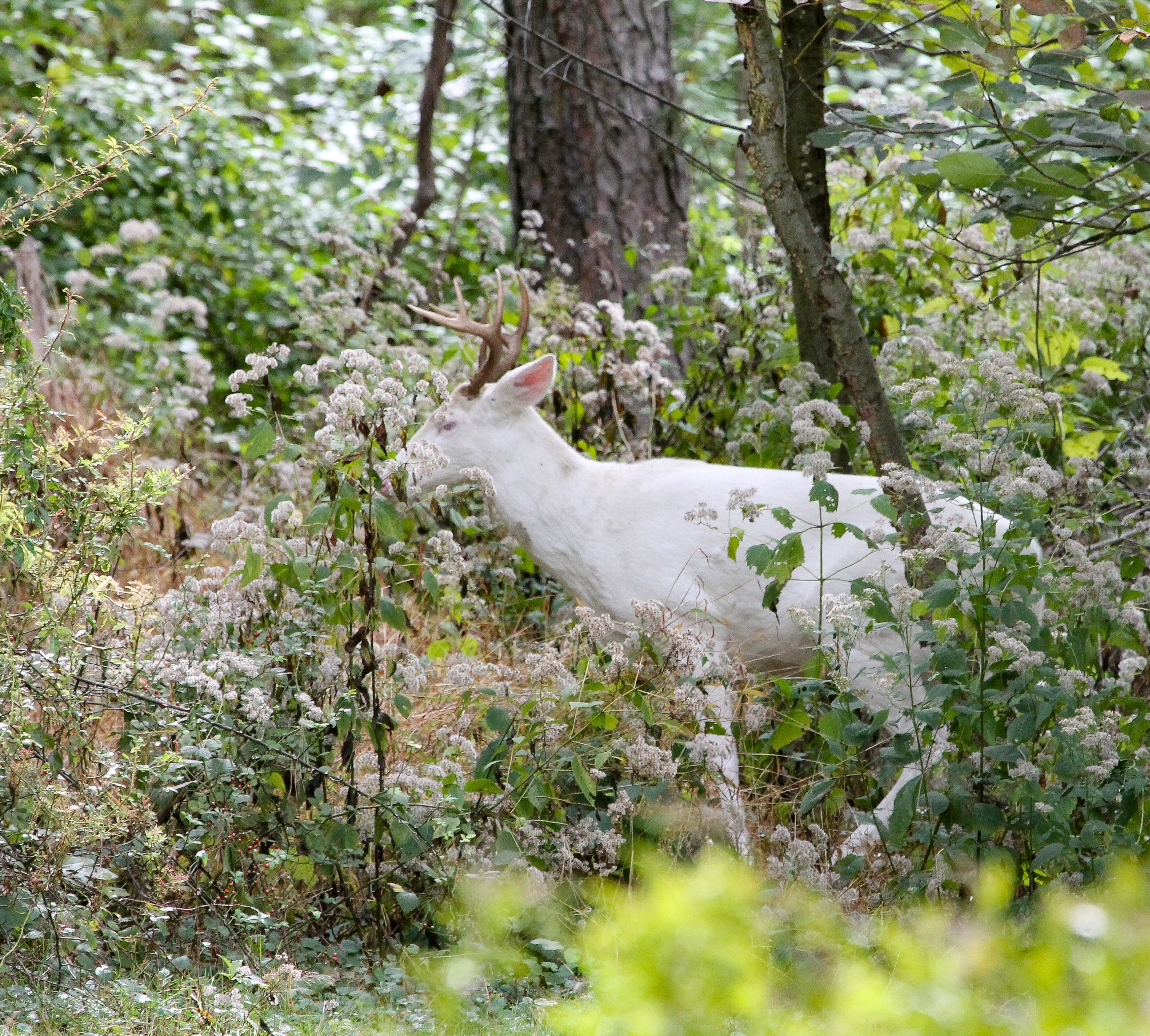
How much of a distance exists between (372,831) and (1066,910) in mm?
2725

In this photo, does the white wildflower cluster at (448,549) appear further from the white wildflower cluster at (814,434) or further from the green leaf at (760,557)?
the white wildflower cluster at (814,434)

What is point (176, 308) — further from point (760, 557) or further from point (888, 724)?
point (888, 724)

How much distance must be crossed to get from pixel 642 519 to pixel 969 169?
168cm

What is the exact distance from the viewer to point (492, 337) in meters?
4.94

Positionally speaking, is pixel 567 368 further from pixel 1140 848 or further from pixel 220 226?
pixel 220 226

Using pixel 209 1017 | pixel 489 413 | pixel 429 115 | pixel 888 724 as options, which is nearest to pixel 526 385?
pixel 489 413

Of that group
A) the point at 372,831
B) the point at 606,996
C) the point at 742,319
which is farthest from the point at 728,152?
the point at 606,996

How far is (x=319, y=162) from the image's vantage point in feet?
33.3

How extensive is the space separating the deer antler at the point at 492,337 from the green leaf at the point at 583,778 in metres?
1.85

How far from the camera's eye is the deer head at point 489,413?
496 centimetres

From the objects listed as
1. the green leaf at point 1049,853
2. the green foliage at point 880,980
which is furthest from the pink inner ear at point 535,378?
the green foliage at point 880,980

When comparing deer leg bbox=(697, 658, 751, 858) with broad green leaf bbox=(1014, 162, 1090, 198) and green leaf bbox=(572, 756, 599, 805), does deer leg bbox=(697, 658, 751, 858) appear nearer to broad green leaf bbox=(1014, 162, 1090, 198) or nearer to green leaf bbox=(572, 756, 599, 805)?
green leaf bbox=(572, 756, 599, 805)

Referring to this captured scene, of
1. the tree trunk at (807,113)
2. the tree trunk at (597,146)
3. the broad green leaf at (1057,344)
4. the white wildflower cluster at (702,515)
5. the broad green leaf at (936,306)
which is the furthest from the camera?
the tree trunk at (597,146)

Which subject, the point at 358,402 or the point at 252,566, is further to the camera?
the point at 252,566
